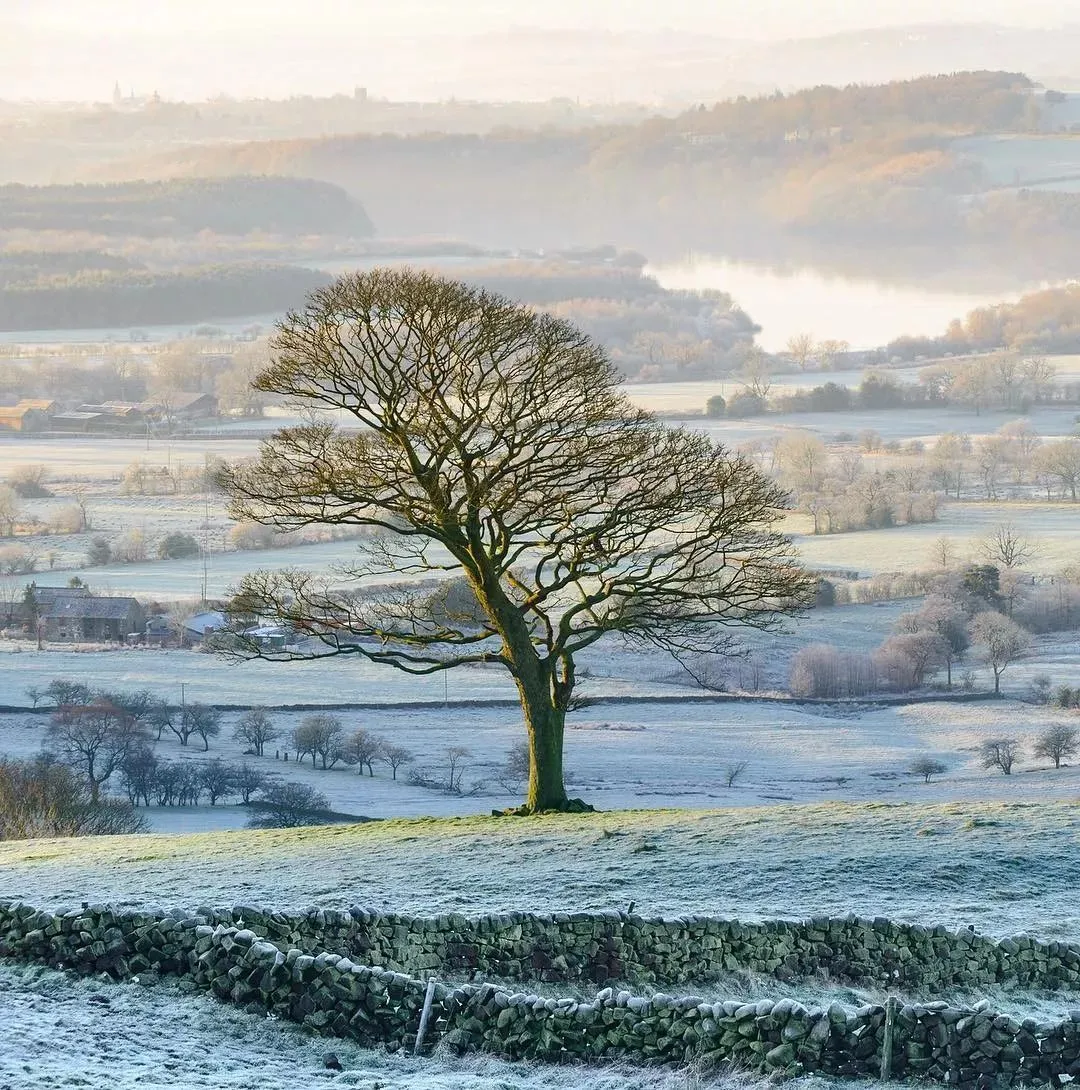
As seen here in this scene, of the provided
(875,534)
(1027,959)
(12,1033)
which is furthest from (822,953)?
(875,534)

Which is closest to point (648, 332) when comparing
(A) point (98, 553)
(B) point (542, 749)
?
(A) point (98, 553)

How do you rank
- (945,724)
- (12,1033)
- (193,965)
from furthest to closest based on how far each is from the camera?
(945,724) → (193,965) → (12,1033)

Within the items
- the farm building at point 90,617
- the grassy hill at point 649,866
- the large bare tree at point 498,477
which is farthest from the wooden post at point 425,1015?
the farm building at point 90,617

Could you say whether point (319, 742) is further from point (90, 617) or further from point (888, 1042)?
point (888, 1042)

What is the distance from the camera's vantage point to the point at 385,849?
19.9 m

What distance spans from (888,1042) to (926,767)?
4136 cm

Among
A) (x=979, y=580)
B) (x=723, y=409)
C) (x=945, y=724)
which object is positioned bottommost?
(x=945, y=724)

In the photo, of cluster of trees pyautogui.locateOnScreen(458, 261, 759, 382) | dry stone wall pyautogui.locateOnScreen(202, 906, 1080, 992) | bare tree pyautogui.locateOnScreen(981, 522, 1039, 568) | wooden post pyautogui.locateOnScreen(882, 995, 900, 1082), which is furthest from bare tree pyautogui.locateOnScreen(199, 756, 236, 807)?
cluster of trees pyautogui.locateOnScreen(458, 261, 759, 382)

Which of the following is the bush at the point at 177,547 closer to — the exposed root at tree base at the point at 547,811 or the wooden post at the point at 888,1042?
the exposed root at tree base at the point at 547,811

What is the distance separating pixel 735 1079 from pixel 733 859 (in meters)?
6.32

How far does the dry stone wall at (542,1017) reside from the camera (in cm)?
1229

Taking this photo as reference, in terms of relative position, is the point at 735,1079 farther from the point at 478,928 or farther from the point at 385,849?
the point at 385,849

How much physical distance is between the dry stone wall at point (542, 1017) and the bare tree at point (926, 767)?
38549mm

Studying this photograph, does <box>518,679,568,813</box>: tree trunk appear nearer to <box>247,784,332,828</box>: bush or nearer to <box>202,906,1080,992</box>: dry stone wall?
<box>202,906,1080,992</box>: dry stone wall
